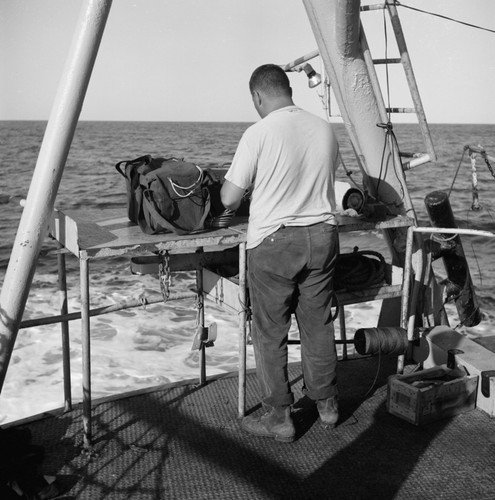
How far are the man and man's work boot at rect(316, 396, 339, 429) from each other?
22cm

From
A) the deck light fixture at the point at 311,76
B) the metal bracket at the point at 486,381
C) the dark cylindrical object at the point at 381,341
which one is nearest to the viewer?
the metal bracket at the point at 486,381

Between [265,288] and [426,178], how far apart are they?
88.2 feet

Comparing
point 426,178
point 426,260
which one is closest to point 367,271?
point 426,260

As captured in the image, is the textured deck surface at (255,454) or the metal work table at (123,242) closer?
the textured deck surface at (255,454)

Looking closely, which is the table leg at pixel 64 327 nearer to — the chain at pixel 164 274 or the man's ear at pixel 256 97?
the chain at pixel 164 274

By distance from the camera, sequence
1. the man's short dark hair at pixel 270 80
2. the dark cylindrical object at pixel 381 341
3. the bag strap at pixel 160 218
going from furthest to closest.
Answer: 1. the dark cylindrical object at pixel 381 341
2. the bag strap at pixel 160 218
3. the man's short dark hair at pixel 270 80

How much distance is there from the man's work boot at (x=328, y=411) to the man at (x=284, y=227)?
224 mm

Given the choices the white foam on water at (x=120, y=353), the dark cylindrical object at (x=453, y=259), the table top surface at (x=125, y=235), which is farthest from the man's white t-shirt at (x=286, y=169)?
the white foam on water at (x=120, y=353)

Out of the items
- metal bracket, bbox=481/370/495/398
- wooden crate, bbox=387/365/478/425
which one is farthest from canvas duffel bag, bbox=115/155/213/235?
metal bracket, bbox=481/370/495/398

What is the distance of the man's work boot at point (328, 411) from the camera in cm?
434

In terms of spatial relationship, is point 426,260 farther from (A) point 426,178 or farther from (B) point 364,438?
(A) point 426,178

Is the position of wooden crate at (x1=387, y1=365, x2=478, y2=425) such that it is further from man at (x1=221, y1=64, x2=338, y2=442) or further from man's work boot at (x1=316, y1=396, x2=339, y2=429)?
man at (x1=221, y1=64, x2=338, y2=442)

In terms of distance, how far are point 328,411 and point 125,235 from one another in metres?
1.63

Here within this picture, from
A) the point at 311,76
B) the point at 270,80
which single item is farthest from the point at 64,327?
the point at 311,76
